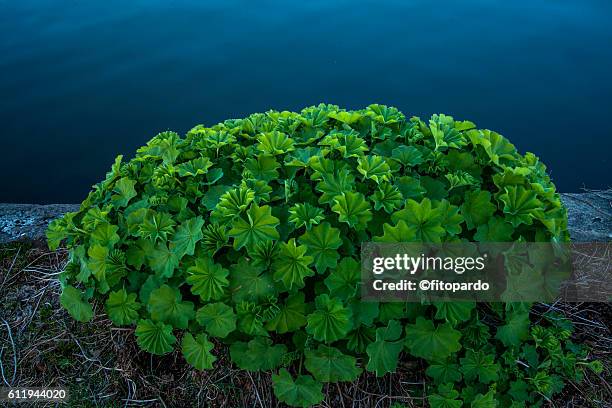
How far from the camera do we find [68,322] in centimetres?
257

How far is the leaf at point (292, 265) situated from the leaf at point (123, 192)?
0.65m

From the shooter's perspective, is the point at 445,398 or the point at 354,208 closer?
the point at 354,208

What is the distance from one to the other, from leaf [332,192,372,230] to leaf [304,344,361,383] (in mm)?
408

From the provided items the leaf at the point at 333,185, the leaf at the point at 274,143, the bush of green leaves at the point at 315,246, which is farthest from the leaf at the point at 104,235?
the leaf at the point at 333,185

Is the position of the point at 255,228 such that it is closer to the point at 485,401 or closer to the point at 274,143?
the point at 274,143

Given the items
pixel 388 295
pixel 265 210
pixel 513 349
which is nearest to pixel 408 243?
pixel 388 295

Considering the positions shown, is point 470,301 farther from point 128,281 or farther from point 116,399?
point 116,399

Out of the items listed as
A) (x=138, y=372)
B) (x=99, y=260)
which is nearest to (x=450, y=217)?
(x=99, y=260)

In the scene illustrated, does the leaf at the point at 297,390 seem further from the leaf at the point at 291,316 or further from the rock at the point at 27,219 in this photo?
the rock at the point at 27,219

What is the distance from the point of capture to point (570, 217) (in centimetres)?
314

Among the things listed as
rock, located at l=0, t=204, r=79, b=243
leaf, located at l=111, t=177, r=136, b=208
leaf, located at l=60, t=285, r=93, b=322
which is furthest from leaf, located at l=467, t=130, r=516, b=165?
rock, located at l=0, t=204, r=79, b=243

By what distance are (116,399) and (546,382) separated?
1536 mm

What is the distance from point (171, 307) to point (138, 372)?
0.50m

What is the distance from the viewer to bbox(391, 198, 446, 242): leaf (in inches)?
73.0
